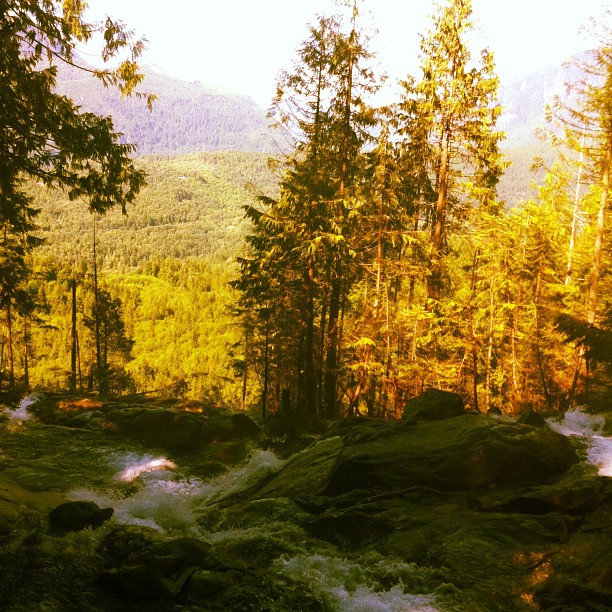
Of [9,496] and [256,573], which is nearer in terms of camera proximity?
[256,573]

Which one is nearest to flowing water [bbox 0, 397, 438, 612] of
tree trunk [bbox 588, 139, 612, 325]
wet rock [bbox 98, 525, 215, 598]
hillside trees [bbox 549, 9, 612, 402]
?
wet rock [bbox 98, 525, 215, 598]

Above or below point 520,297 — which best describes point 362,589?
below

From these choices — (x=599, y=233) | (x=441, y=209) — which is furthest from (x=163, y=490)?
(x=599, y=233)

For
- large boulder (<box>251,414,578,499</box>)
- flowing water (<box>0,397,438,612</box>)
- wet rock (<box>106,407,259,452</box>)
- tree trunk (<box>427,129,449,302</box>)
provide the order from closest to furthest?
flowing water (<box>0,397,438,612</box>) < large boulder (<box>251,414,578,499</box>) < wet rock (<box>106,407,259,452</box>) < tree trunk (<box>427,129,449,302</box>)

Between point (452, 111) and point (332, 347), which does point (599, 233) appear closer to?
point (452, 111)

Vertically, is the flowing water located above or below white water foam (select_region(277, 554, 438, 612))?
below

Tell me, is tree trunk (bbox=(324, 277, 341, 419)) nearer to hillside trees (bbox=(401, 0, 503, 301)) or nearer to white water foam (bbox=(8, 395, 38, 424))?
hillside trees (bbox=(401, 0, 503, 301))

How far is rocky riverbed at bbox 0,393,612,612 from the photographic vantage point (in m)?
Answer: 4.94

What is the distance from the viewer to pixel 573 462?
8203 mm

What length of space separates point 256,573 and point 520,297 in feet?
70.5

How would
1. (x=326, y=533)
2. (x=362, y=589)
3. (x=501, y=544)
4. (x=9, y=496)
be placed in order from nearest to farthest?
1. (x=362, y=589)
2. (x=501, y=544)
3. (x=326, y=533)
4. (x=9, y=496)

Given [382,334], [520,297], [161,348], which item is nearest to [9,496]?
[382,334]

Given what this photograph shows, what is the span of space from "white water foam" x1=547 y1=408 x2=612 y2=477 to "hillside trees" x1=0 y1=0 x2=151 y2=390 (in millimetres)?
11064

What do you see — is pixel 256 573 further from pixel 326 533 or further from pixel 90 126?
pixel 90 126
